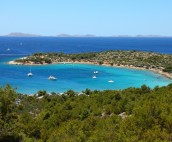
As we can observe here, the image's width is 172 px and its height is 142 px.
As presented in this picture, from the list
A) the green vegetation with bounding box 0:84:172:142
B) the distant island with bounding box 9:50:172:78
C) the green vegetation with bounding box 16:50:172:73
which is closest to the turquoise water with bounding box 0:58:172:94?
the distant island with bounding box 9:50:172:78

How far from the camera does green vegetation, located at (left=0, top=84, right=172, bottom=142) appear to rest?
18.7 m

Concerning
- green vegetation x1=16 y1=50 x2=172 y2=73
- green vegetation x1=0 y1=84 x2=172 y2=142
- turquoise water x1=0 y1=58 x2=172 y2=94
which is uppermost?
green vegetation x1=0 y1=84 x2=172 y2=142

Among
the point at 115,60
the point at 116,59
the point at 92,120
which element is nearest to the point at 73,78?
the point at 115,60

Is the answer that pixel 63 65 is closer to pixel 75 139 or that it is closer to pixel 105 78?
pixel 105 78

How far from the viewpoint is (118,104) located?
109 ft

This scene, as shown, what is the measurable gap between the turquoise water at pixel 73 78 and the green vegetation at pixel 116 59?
637 centimetres

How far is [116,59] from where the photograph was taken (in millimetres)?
108062

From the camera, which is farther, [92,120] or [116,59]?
[116,59]

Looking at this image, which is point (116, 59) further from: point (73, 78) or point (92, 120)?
point (92, 120)

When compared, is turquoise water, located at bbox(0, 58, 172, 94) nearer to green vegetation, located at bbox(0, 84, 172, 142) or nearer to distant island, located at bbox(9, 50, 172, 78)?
distant island, located at bbox(9, 50, 172, 78)

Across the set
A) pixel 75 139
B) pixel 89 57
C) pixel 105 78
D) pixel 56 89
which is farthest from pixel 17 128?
→ pixel 89 57

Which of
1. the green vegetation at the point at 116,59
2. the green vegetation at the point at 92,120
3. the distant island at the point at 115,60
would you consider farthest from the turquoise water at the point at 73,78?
the green vegetation at the point at 92,120

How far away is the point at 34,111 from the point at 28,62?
2660 inches

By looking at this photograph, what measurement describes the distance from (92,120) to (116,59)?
83.9 meters
